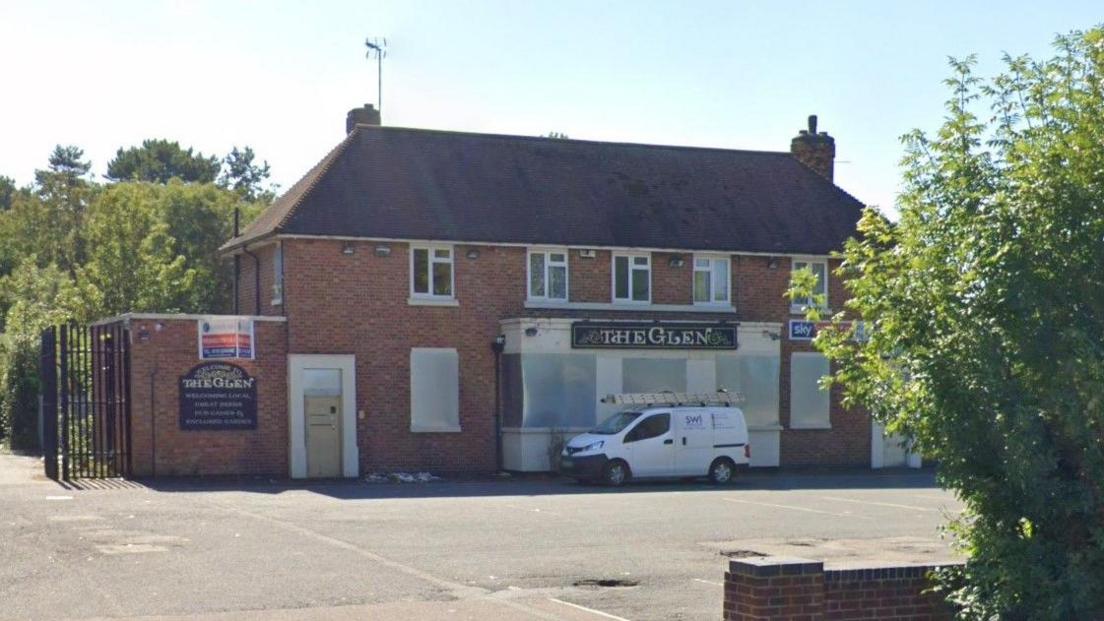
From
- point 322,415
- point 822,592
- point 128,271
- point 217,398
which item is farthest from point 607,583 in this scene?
point 128,271

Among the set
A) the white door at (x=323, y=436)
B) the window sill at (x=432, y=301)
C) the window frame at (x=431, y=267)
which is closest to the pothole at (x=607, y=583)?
the white door at (x=323, y=436)

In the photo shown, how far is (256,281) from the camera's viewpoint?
35.3 m

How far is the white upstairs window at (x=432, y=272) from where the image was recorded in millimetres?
33531

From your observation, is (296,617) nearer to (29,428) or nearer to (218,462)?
(218,462)

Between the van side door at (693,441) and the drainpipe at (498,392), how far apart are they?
4514 millimetres

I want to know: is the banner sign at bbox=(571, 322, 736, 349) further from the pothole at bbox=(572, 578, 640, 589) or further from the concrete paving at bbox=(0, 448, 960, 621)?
the pothole at bbox=(572, 578, 640, 589)

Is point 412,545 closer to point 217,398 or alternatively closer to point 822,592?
point 822,592

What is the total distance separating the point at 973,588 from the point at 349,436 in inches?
918

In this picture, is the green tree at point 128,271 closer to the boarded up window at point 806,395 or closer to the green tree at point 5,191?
the boarded up window at point 806,395

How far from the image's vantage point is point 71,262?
68375mm

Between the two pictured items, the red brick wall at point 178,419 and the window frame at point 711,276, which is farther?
the window frame at point 711,276

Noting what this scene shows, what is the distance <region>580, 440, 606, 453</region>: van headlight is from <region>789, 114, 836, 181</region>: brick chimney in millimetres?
14283

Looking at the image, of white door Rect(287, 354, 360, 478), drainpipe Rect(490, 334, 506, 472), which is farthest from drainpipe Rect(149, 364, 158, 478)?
drainpipe Rect(490, 334, 506, 472)

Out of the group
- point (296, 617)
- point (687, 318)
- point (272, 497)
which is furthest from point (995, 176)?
point (687, 318)
